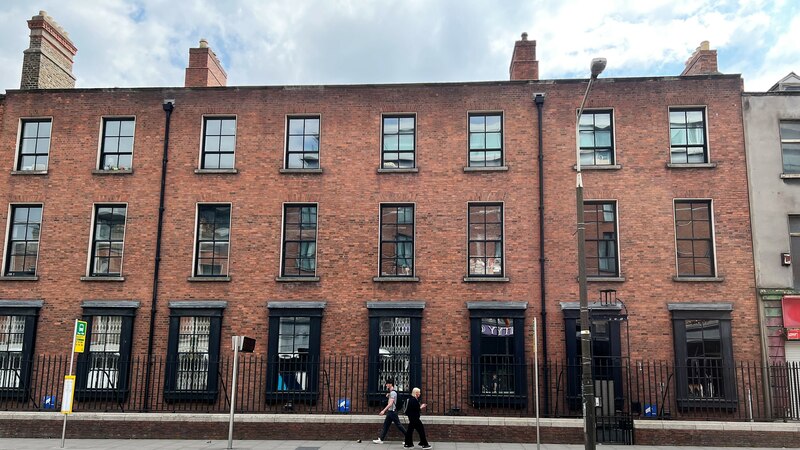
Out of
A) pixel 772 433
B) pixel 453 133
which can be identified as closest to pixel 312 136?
pixel 453 133

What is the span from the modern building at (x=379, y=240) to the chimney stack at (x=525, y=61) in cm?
7

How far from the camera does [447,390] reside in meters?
18.9

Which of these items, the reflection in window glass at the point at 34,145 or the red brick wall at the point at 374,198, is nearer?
the red brick wall at the point at 374,198

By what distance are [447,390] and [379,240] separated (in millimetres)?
4935

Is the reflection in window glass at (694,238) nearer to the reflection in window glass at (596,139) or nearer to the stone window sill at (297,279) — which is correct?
the reflection in window glass at (596,139)

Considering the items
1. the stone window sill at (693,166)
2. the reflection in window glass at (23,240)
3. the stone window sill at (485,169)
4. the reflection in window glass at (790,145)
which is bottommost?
the reflection in window glass at (23,240)

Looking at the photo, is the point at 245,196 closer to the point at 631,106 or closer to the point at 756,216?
the point at 631,106

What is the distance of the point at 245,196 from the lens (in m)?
20.5

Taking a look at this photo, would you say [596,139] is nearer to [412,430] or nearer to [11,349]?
[412,430]

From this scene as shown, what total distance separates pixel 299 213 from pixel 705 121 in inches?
508

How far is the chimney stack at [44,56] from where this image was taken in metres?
22.2

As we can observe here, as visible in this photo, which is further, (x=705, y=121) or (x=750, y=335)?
(x=705, y=121)

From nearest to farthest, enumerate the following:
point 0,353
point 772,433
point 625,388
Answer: point 772,433
point 625,388
point 0,353

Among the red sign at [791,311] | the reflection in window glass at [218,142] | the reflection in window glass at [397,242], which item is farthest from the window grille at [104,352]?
Answer: the red sign at [791,311]
